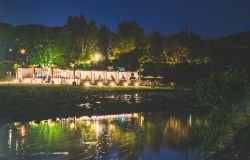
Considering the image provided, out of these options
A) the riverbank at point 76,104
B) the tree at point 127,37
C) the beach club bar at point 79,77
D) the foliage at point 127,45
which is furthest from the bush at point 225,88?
the tree at point 127,37

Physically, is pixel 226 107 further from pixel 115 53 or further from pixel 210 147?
pixel 115 53

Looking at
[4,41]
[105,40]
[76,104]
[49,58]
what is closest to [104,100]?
[76,104]

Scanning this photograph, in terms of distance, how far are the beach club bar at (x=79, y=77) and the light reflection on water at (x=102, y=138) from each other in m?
34.3

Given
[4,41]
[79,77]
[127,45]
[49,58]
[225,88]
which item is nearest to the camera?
[225,88]

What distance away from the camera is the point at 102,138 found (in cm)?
2339

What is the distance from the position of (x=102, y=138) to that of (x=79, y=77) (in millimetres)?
45703

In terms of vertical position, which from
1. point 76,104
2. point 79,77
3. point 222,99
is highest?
point 79,77

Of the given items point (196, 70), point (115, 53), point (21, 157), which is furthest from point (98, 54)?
point (21, 157)

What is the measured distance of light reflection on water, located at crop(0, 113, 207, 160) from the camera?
746 inches

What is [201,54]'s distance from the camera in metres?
94.2

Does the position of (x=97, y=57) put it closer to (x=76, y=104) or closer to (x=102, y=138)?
(x=76, y=104)

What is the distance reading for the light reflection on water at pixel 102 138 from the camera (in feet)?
62.2

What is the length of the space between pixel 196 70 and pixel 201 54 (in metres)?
17.6

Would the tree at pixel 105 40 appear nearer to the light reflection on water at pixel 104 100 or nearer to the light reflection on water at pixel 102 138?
the light reflection on water at pixel 104 100
